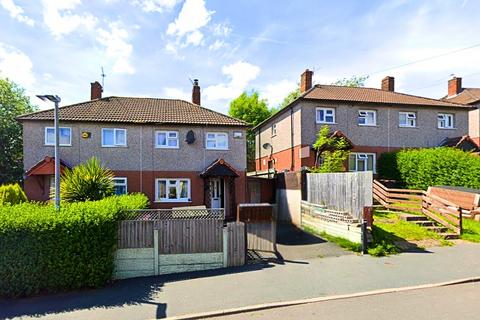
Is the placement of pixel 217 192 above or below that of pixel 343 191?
below

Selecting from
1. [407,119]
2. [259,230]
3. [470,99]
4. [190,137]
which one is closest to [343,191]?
[259,230]

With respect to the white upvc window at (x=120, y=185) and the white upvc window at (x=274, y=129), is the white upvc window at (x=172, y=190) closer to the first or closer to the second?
the white upvc window at (x=120, y=185)

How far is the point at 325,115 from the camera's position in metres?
19.0

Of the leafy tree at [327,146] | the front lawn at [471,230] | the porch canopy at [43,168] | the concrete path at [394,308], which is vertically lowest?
the concrete path at [394,308]

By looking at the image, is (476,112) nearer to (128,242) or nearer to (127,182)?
(127,182)

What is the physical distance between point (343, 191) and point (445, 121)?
14423 mm

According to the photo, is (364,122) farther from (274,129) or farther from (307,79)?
(274,129)

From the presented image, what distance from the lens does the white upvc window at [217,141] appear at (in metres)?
16.2

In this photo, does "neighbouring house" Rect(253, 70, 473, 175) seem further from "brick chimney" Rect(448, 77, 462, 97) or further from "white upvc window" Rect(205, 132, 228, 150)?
"brick chimney" Rect(448, 77, 462, 97)

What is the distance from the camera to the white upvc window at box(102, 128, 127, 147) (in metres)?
15.5

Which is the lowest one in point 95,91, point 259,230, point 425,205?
point 259,230

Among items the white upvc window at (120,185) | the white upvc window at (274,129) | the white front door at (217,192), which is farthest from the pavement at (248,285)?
the white upvc window at (274,129)

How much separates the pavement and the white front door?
329 inches

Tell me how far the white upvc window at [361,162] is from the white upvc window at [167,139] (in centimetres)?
1073
